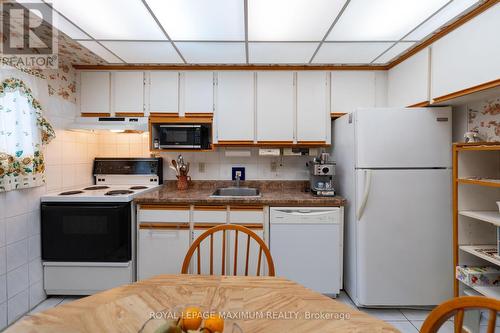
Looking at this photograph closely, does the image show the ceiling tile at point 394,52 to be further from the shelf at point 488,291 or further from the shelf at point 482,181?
the shelf at point 488,291

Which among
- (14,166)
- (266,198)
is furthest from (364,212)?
(14,166)

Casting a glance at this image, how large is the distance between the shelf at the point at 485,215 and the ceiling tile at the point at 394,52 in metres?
1.41

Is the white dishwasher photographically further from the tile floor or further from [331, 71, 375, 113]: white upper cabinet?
[331, 71, 375, 113]: white upper cabinet

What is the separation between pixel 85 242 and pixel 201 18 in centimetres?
205

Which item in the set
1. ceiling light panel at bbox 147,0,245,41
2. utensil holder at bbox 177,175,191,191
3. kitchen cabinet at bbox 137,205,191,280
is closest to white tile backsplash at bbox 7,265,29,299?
kitchen cabinet at bbox 137,205,191,280

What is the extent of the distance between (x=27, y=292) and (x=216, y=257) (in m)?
1.55

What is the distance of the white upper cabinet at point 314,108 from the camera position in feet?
A: 8.77

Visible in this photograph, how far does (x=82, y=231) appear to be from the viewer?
7.25 feet

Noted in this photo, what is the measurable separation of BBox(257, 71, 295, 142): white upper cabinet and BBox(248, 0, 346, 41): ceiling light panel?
633 millimetres

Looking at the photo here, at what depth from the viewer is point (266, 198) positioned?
2.32m

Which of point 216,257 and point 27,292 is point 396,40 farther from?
point 27,292

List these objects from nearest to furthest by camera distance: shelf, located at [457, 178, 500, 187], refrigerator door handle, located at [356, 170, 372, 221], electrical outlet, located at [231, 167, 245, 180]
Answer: shelf, located at [457, 178, 500, 187] < refrigerator door handle, located at [356, 170, 372, 221] < electrical outlet, located at [231, 167, 245, 180]

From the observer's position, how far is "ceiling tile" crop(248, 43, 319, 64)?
2.16m

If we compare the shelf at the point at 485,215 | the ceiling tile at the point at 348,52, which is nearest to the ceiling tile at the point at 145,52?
the ceiling tile at the point at 348,52
